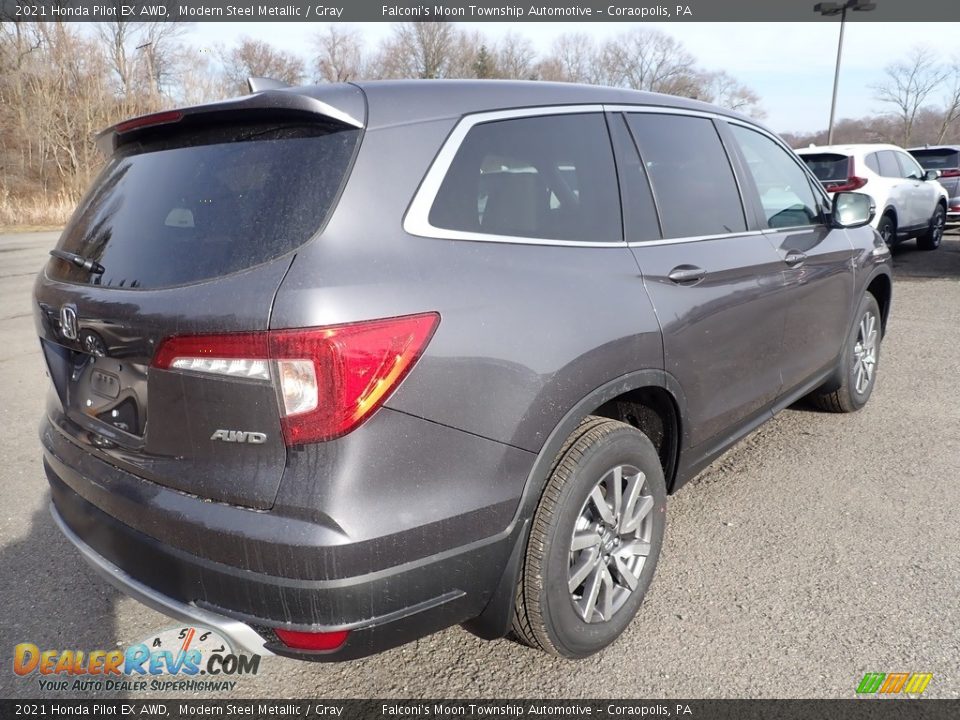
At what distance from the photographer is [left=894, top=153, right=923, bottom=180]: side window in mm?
11078

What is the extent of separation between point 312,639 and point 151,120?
5.24 feet

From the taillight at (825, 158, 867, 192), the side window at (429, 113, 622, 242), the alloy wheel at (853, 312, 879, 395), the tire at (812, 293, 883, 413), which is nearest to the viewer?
the side window at (429, 113, 622, 242)

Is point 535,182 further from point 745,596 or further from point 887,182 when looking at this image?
point 887,182

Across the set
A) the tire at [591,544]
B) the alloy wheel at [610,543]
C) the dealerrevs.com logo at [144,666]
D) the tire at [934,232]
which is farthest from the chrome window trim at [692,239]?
the tire at [934,232]

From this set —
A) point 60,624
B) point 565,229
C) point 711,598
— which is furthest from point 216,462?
point 711,598

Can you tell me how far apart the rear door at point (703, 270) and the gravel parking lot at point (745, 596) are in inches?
20.7

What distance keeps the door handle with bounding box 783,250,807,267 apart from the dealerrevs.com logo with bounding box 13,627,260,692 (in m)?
2.88

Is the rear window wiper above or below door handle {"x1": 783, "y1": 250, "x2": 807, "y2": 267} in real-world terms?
above

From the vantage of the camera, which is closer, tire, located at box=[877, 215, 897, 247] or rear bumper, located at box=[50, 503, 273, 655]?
rear bumper, located at box=[50, 503, 273, 655]

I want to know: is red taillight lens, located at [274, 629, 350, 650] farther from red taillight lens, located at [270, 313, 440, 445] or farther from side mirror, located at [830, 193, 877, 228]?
side mirror, located at [830, 193, 877, 228]

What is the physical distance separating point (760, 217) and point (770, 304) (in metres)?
0.46

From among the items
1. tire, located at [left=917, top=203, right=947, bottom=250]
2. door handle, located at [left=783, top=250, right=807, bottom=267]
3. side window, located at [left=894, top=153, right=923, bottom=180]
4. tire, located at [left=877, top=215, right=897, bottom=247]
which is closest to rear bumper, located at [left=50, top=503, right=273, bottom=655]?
door handle, located at [left=783, top=250, right=807, bottom=267]

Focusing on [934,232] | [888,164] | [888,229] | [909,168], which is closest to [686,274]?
[888,229]

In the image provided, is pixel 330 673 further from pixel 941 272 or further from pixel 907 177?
pixel 907 177
